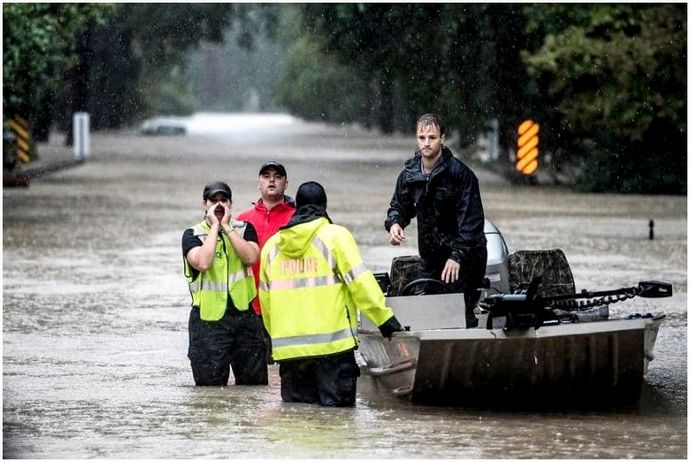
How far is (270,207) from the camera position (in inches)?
438

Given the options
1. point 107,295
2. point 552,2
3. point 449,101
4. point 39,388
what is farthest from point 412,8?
point 39,388

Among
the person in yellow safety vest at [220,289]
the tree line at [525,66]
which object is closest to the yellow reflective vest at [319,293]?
the person in yellow safety vest at [220,289]

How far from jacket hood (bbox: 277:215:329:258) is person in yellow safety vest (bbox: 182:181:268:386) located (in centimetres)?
76

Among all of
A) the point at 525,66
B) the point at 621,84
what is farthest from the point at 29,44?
the point at 525,66

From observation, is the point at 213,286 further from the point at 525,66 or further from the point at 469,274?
the point at 525,66

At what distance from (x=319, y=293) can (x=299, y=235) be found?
35 cm

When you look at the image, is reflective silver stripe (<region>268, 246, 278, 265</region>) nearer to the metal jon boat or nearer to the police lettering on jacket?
the police lettering on jacket

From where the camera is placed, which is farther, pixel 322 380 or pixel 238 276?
pixel 238 276

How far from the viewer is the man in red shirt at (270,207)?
36.0 ft

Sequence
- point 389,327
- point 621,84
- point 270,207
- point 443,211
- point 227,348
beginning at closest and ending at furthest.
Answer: point 389,327 < point 443,211 < point 227,348 < point 270,207 < point 621,84

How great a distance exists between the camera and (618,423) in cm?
970

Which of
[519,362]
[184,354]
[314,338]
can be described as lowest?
[184,354]

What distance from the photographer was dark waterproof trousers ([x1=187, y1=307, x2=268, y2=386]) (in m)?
10.8

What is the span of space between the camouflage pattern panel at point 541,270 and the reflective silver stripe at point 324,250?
120 inches
